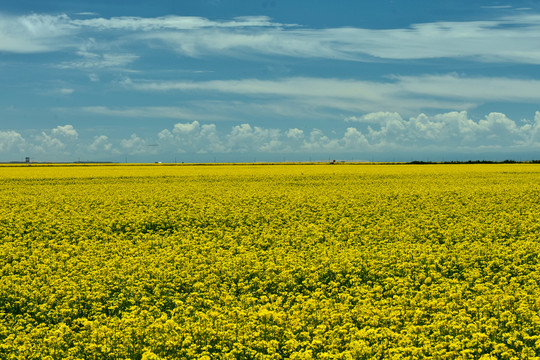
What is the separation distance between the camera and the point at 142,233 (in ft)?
73.5

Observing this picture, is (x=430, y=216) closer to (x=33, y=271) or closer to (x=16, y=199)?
(x=33, y=271)

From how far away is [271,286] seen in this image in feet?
46.1

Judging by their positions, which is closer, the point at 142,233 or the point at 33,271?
the point at 33,271

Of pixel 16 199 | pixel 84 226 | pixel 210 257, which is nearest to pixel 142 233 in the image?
pixel 84 226

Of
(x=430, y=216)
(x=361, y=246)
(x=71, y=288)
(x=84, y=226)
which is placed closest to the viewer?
(x=71, y=288)

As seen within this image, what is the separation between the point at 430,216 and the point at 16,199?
2820 centimetres

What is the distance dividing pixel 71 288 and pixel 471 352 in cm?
983

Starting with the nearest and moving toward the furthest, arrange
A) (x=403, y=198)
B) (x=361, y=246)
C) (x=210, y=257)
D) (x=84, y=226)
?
(x=210, y=257), (x=361, y=246), (x=84, y=226), (x=403, y=198)

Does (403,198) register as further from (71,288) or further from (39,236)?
(71,288)

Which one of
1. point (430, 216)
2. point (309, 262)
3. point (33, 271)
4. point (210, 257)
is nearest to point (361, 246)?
point (309, 262)

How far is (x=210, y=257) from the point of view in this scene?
16812mm

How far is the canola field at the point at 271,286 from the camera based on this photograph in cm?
964

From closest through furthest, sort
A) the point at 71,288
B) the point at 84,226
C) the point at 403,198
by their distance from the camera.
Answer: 1. the point at 71,288
2. the point at 84,226
3. the point at 403,198

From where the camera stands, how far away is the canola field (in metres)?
9.64
